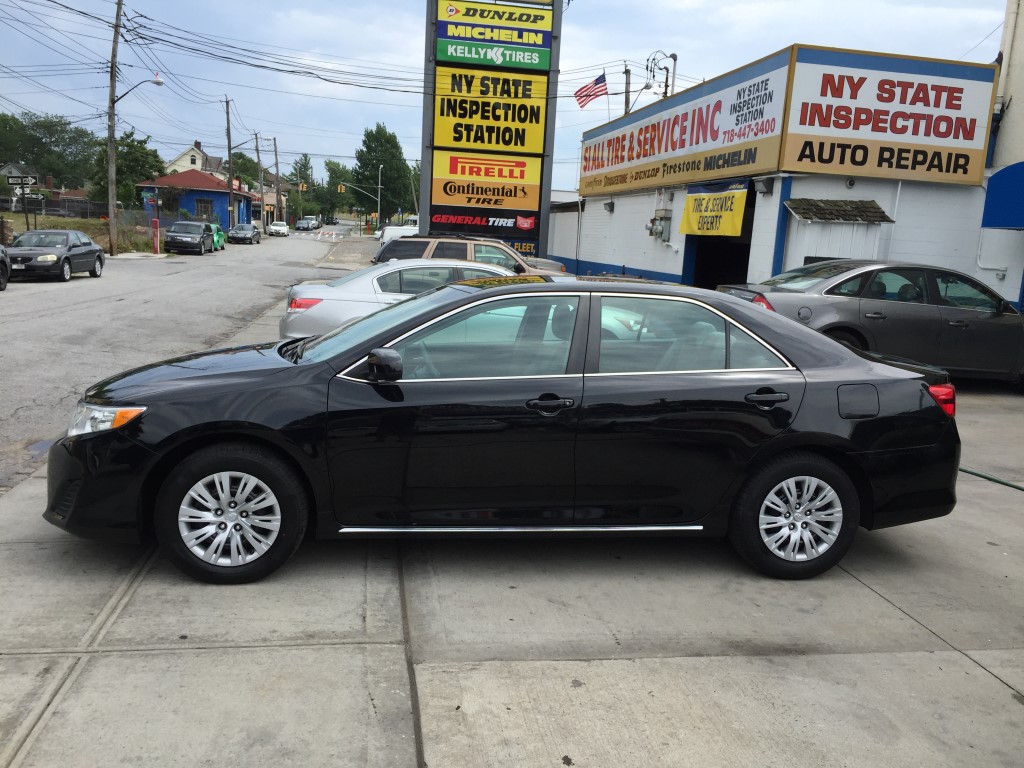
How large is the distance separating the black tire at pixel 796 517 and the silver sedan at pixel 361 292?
497 centimetres

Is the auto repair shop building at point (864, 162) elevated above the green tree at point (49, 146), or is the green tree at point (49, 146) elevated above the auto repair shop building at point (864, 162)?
the green tree at point (49, 146)

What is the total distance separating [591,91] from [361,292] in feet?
70.1

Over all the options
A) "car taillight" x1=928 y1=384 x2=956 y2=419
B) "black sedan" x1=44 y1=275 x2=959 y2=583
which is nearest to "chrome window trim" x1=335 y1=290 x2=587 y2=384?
"black sedan" x1=44 y1=275 x2=959 y2=583

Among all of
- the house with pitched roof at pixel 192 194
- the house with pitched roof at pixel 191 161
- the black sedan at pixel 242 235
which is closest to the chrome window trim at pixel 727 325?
the black sedan at pixel 242 235

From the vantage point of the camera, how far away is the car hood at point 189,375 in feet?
14.0

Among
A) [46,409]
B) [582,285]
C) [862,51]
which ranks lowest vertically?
[46,409]

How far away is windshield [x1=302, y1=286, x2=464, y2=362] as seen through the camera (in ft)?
15.0

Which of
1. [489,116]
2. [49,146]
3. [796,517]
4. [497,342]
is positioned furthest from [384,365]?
[49,146]

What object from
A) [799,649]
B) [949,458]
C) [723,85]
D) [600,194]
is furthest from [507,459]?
[600,194]

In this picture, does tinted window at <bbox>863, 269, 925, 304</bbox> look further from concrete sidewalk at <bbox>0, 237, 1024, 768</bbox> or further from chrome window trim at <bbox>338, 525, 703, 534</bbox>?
chrome window trim at <bbox>338, 525, 703, 534</bbox>

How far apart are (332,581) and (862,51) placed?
523 inches

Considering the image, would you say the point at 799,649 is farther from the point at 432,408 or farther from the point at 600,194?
the point at 600,194

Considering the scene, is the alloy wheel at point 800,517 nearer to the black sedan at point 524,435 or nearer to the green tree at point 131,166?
the black sedan at point 524,435

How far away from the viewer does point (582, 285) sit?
4715 millimetres
